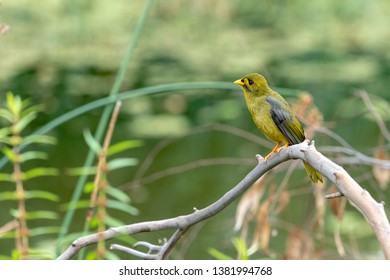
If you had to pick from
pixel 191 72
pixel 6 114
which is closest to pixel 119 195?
pixel 6 114

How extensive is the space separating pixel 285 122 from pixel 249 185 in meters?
0.41

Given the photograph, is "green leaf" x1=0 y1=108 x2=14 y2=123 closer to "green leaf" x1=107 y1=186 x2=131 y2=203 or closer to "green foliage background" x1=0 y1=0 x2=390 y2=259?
"green leaf" x1=107 y1=186 x2=131 y2=203

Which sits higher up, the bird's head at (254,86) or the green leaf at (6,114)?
the green leaf at (6,114)

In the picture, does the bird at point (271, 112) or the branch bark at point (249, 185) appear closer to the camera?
the branch bark at point (249, 185)

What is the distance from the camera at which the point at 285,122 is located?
49.6 inches

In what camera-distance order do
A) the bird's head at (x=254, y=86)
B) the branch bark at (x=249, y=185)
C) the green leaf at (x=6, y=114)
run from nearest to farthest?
1. the branch bark at (x=249, y=185)
2. the bird's head at (x=254, y=86)
3. the green leaf at (x=6, y=114)

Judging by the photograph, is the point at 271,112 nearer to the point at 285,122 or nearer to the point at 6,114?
the point at 285,122

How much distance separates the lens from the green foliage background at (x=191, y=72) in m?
4.61

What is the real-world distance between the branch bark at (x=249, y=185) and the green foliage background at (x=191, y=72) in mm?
1711

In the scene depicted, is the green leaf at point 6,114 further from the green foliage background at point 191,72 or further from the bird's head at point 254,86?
the green foliage background at point 191,72

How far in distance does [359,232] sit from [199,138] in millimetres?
1795

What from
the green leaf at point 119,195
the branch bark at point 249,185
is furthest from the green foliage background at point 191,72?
the branch bark at point 249,185
